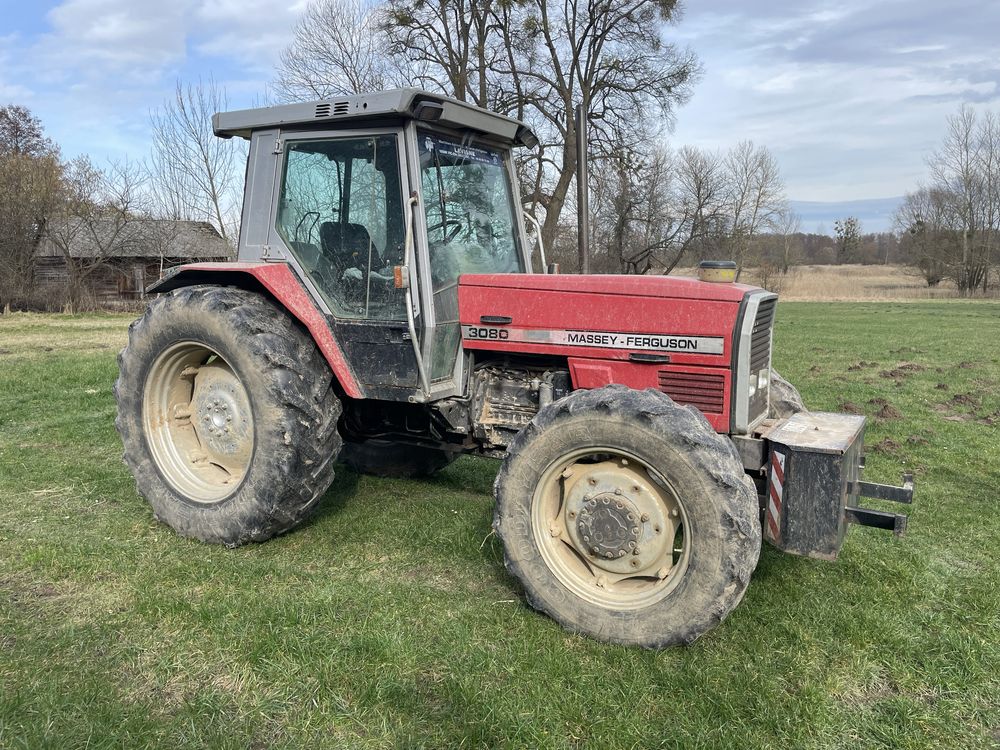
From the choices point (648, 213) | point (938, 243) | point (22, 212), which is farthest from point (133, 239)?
point (938, 243)

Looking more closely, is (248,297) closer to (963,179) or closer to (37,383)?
(37,383)

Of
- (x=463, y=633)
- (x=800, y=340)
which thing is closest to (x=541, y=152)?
(x=800, y=340)

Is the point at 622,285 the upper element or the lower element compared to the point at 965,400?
upper

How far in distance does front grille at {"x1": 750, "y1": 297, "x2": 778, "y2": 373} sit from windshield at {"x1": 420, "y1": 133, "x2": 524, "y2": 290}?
1.61 meters

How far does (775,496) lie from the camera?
3.38 m

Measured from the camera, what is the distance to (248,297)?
14.1 feet

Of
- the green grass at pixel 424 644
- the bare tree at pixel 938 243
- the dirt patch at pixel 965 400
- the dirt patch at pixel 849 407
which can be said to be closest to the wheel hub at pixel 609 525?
the green grass at pixel 424 644

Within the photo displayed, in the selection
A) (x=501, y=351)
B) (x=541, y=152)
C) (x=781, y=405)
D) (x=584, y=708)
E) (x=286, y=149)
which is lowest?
(x=584, y=708)

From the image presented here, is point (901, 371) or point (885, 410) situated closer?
point (885, 410)

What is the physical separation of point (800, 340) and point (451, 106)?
47.0 ft

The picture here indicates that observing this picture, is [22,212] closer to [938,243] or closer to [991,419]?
[991,419]

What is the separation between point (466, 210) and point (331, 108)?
94 cm

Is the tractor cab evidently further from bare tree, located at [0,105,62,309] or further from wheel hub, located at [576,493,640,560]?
bare tree, located at [0,105,62,309]

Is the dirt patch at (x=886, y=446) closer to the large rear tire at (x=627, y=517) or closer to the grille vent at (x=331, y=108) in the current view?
the large rear tire at (x=627, y=517)
